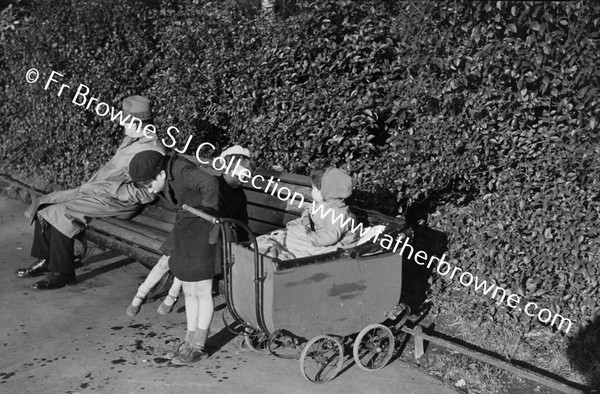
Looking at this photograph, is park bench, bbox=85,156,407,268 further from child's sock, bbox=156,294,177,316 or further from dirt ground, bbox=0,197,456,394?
dirt ground, bbox=0,197,456,394

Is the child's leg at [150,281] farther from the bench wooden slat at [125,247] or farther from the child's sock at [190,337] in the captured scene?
the child's sock at [190,337]

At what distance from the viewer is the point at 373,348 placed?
5.00 meters

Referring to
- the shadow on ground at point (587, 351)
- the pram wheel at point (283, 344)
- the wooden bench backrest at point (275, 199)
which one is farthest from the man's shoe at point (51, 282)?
the shadow on ground at point (587, 351)

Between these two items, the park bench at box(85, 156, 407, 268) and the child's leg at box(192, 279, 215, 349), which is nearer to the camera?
the child's leg at box(192, 279, 215, 349)

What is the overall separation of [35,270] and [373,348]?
3256 mm

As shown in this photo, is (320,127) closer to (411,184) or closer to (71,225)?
(411,184)

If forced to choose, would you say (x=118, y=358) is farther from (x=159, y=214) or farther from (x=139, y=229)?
(x=159, y=214)

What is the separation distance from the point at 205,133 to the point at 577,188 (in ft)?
13.1

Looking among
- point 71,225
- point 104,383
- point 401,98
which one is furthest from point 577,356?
point 71,225

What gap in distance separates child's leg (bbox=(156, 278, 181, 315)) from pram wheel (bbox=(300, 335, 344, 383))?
4.15 feet

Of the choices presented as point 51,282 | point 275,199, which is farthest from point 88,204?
point 275,199

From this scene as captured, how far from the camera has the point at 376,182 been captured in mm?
5887

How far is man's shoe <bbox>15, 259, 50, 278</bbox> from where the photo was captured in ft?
21.7

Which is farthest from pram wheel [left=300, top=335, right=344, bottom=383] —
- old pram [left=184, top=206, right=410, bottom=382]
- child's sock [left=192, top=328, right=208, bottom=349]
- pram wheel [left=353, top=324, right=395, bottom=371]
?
child's sock [left=192, top=328, right=208, bottom=349]
